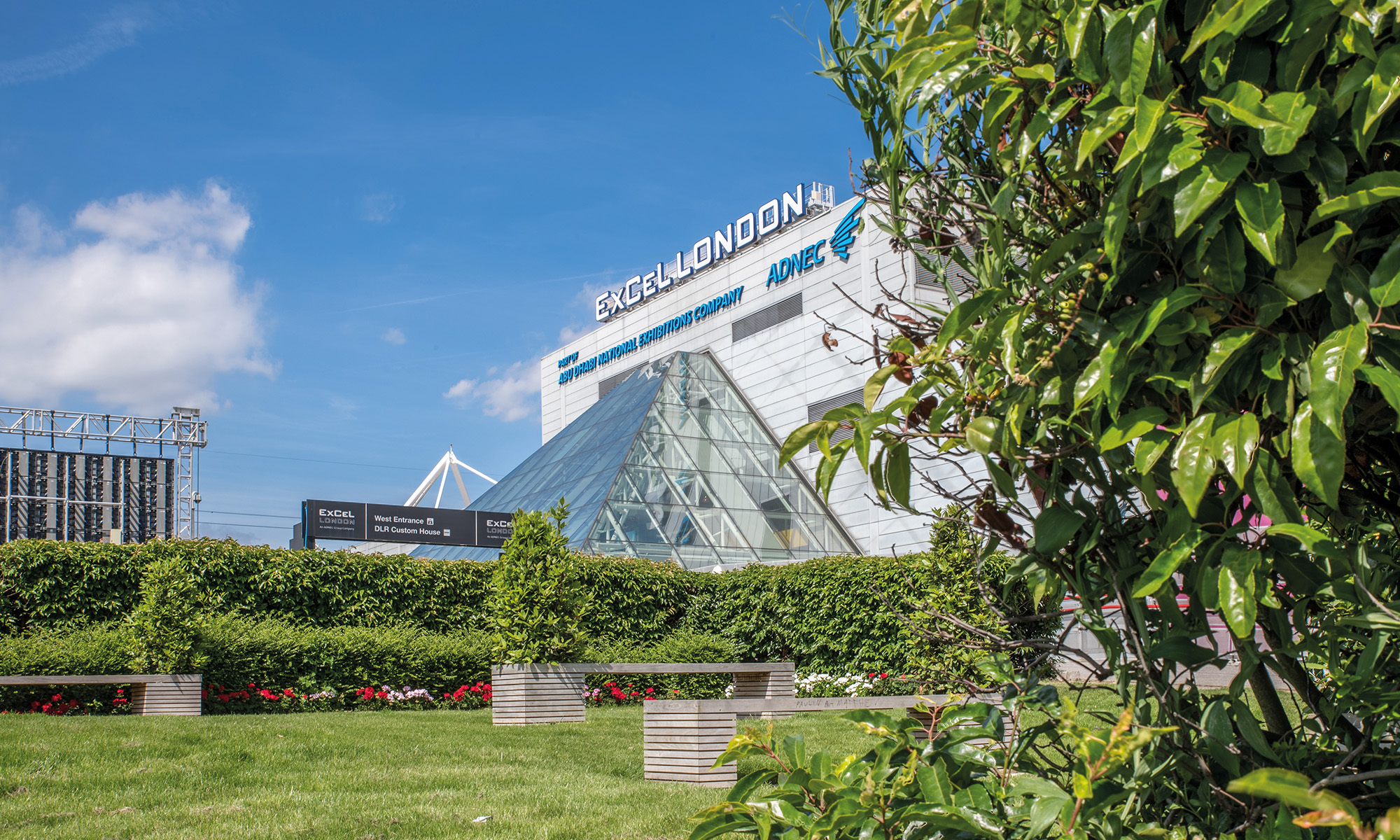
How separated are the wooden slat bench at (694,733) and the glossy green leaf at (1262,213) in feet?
22.2

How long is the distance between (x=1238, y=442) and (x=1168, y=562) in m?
0.21

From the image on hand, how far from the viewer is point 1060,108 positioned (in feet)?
5.04

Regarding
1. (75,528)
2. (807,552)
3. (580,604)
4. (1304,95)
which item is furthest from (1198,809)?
(75,528)

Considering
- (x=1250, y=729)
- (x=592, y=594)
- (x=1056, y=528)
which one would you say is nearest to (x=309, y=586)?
(x=592, y=594)

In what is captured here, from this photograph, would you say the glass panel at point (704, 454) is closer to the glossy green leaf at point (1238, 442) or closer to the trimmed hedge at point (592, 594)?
the trimmed hedge at point (592, 594)

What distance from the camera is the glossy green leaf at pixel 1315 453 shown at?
123 centimetres

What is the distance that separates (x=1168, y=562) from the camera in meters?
1.41

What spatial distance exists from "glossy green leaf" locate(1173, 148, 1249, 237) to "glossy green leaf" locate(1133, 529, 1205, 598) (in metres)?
0.46

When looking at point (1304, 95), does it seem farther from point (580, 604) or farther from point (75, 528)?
point (75, 528)

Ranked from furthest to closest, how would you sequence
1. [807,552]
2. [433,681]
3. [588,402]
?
[588,402], [807,552], [433,681]

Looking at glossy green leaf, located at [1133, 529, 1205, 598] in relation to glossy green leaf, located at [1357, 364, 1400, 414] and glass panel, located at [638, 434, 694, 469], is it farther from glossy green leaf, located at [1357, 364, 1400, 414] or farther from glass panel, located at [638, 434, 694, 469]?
glass panel, located at [638, 434, 694, 469]

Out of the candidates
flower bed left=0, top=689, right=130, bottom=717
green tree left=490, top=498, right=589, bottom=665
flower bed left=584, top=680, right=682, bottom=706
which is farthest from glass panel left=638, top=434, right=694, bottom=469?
flower bed left=0, top=689, right=130, bottom=717

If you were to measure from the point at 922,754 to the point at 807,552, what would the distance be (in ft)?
70.8

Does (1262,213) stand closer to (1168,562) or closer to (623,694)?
(1168,562)
